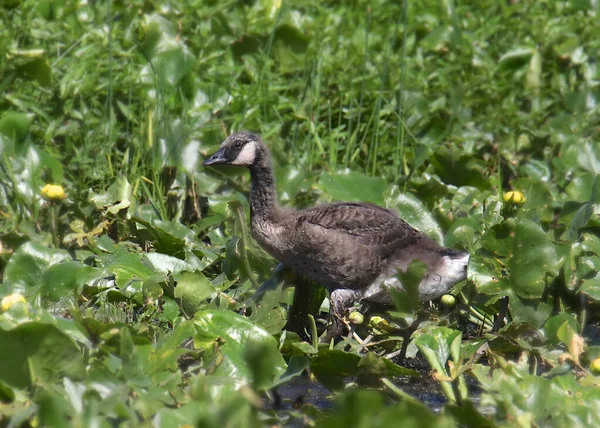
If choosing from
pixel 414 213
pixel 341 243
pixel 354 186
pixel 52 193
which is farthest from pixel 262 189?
pixel 52 193

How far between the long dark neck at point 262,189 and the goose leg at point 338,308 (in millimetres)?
526

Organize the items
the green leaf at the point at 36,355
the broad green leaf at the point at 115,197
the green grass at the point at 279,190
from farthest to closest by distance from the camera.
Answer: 1. the broad green leaf at the point at 115,197
2. the green grass at the point at 279,190
3. the green leaf at the point at 36,355

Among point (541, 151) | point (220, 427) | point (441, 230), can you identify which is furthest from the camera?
point (541, 151)

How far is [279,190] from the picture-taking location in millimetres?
5898

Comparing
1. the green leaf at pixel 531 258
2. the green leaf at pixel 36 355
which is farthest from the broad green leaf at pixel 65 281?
the green leaf at pixel 531 258

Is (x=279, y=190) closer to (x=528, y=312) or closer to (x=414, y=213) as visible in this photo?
(x=414, y=213)

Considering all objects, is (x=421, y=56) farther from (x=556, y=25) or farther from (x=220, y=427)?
(x=220, y=427)

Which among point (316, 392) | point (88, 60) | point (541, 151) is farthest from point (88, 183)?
point (541, 151)

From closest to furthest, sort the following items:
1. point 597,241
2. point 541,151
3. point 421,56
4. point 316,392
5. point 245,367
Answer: point 245,367 < point 316,392 < point 597,241 < point 541,151 < point 421,56

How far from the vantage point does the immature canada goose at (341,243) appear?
5152 mm

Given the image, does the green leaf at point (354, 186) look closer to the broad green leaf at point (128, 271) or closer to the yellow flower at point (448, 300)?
the yellow flower at point (448, 300)

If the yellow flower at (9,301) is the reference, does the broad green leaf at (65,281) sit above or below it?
below

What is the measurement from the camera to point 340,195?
5.75 metres

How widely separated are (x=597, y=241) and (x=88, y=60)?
350cm
